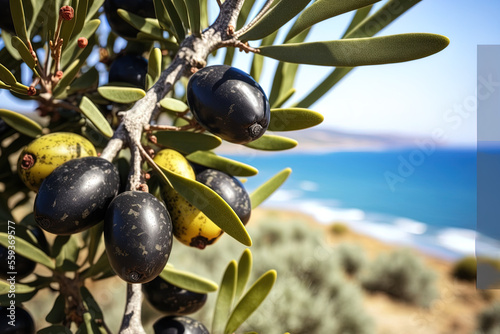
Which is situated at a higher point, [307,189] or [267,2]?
[267,2]

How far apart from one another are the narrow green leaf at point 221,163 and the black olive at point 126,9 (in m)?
0.28

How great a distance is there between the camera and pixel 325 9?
44 cm

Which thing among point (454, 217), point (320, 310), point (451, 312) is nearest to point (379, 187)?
point (454, 217)

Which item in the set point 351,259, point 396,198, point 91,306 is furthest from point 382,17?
point 396,198

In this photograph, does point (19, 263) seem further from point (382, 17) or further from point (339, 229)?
point (339, 229)

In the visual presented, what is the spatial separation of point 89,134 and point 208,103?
335 mm

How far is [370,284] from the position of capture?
25.9 ft

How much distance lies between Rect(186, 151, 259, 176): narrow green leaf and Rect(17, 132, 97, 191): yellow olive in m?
0.16

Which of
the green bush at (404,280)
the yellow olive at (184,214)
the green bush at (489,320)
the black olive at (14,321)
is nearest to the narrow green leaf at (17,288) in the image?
the black olive at (14,321)

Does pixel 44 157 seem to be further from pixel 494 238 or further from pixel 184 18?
pixel 494 238

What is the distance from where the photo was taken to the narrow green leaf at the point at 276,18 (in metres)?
0.43

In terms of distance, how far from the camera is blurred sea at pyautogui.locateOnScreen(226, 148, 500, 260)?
16.1 m

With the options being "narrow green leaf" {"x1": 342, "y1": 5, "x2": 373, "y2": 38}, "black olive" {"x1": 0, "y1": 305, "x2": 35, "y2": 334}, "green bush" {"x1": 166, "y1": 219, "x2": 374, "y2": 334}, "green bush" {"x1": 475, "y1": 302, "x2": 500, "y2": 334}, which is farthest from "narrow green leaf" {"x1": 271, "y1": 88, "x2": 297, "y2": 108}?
"green bush" {"x1": 475, "y1": 302, "x2": 500, "y2": 334}

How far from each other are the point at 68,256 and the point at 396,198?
91.0 ft
